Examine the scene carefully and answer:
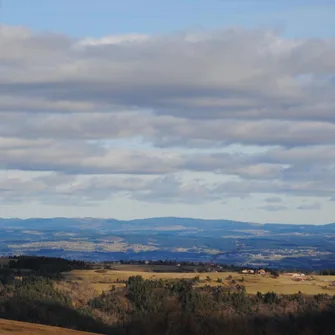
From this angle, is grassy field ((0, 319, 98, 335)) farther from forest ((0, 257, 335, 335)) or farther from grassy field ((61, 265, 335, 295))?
grassy field ((61, 265, 335, 295))

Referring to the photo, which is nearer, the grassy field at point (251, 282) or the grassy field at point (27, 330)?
the grassy field at point (27, 330)

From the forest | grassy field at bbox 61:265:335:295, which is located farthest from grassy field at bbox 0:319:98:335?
grassy field at bbox 61:265:335:295

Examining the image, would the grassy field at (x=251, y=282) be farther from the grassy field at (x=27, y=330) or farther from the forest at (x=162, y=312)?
the grassy field at (x=27, y=330)

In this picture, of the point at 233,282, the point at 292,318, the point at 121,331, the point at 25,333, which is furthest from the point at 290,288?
the point at 25,333

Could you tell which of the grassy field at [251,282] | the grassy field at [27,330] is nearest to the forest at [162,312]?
the grassy field at [27,330]

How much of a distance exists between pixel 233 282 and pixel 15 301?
36411mm

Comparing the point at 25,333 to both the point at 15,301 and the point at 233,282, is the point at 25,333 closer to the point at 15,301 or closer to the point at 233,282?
the point at 15,301

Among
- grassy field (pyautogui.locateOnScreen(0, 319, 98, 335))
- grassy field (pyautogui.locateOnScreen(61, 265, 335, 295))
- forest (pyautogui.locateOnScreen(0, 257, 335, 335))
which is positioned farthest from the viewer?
grassy field (pyautogui.locateOnScreen(61, 265, 335, 295))

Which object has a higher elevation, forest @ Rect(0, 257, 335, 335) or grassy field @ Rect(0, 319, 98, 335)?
grassy field @ Rect(0, 319, 98, 335)

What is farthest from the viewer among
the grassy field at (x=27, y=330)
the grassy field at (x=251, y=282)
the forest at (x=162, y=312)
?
the grassy field at (x=251, y=282)

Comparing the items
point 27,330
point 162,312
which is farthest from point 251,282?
point 27,330

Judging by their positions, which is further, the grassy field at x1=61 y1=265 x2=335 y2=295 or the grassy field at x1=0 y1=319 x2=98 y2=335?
the grassy field at x1=61 y1=265 x2=335 y2=295

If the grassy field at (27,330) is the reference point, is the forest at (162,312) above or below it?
below

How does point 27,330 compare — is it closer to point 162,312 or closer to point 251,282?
point 162,312
